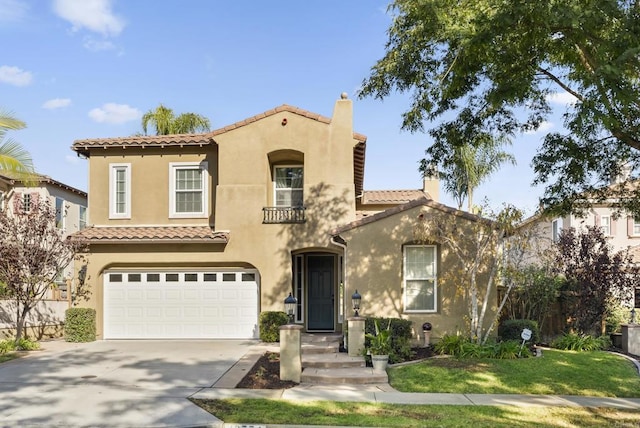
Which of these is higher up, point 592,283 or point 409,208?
point 409,208

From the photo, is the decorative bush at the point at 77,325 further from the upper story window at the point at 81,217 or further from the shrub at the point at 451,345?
the upper story window at the point at 81,217

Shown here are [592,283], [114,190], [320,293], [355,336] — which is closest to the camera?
[355,336]

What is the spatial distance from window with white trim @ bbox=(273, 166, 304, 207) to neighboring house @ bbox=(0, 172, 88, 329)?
6684 mm

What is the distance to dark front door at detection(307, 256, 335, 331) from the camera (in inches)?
708

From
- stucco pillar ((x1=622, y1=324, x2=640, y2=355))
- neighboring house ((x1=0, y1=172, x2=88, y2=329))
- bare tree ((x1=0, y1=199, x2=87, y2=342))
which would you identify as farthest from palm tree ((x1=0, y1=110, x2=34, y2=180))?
stucco pillar ((x1=622, y1=324, x2=640, y2=355))

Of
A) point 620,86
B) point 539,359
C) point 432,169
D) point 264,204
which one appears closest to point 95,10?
point 264,204

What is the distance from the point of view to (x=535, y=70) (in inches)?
379

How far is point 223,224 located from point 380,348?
7.07 meters

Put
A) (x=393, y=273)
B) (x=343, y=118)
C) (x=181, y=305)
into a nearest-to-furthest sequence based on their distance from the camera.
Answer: (x=393, y=273) → (x=343, y=118) → (x=181, y=305)

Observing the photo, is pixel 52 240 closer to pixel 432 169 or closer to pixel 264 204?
pixel 264 204

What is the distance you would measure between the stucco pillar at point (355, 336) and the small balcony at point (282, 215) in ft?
15.8

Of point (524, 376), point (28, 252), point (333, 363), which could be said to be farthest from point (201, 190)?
point (524, 376)

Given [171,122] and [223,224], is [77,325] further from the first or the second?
[171,122]

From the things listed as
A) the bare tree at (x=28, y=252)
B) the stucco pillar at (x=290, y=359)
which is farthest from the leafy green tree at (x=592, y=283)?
the bare tree at (x=28, y=252)
